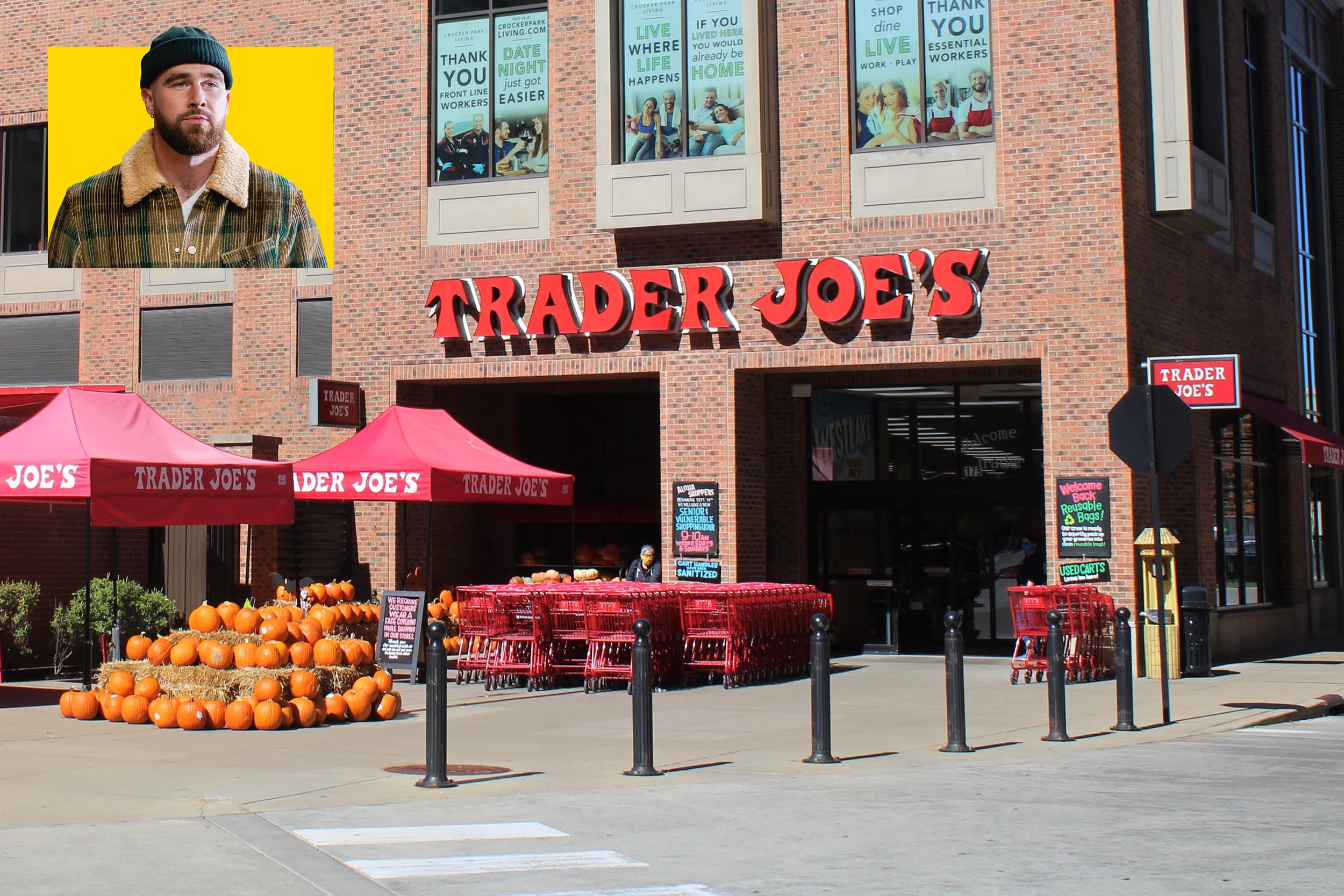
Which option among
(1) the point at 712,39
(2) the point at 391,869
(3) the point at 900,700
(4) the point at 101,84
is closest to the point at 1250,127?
(1) the point at 712,39

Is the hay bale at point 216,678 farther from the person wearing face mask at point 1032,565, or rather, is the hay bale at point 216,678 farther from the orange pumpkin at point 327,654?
the person wearing face mask at point 1032,565

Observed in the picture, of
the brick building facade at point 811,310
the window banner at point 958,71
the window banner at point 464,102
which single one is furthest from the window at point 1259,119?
the window banner at point 464,102

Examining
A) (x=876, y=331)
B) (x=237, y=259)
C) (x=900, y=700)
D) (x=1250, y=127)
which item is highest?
(x=1250, y=127)

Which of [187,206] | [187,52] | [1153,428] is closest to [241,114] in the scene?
[187,52]

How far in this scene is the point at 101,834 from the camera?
852 cm

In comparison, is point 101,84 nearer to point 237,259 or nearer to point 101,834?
point 237,259

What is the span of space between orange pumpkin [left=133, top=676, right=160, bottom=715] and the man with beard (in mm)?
12293

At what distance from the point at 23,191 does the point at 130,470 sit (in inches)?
592

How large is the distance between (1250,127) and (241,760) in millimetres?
20410

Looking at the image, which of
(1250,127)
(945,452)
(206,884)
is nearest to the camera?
(206,884)

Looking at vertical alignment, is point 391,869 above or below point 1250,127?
below

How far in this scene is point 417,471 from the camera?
18.6m

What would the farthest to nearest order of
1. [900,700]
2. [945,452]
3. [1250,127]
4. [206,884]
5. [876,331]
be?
1. [1250,127]
2. [945,452]
3. [876,331]
4. [900,700]
5. [206,884]

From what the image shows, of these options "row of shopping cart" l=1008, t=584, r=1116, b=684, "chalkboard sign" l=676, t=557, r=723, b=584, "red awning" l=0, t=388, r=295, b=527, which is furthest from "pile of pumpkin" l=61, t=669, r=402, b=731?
"row of shopping cart" l=1008, t=584, r=1116, b=684
